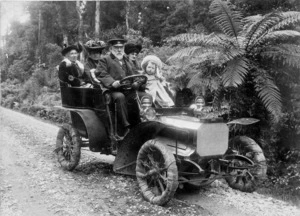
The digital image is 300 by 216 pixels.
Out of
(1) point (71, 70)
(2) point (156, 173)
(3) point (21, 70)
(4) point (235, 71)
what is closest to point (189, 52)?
(4) point (235, 71)

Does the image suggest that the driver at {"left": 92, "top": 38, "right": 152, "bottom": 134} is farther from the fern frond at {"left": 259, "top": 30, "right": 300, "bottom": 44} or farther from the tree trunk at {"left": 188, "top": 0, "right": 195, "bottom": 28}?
the tree trunk at {"left": 188, "top": 0, "right": 195, "bottom": 28}

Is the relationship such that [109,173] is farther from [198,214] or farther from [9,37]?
[9,37]

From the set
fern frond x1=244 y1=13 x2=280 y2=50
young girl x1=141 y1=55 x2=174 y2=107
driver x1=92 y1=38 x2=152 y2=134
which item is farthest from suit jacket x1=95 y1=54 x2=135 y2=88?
fern frond x1=244 y1=13 x2=280 y2=50

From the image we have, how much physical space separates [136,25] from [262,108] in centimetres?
1447

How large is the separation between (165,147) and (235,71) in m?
2.36

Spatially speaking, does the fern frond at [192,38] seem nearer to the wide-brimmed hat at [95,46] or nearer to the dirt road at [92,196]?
the wide-brimmed hat at [95,46]

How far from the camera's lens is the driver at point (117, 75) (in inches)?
215

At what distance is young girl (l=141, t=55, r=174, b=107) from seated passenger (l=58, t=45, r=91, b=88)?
1.49 m

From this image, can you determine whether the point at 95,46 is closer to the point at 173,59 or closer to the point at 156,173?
the point at 173,59

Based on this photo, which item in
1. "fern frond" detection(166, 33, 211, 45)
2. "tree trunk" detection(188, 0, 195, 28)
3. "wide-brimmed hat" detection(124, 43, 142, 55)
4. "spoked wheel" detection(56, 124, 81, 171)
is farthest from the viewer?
"tree trunk" detection(188, 0, 195, 28)

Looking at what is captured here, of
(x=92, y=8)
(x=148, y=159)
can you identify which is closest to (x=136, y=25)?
(x=92, y=8)

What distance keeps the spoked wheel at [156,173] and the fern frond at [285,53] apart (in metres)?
3.07

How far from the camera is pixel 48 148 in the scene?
27.1 feet

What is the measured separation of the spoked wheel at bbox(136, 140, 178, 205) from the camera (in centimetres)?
436
